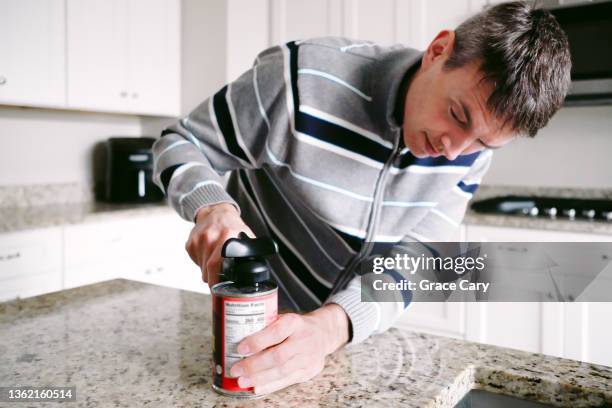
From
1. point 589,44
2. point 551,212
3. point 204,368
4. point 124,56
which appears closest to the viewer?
point 204,368

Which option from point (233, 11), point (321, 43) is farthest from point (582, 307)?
point (233, 11)

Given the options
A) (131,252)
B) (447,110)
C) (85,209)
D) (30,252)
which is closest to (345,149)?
(447,110)

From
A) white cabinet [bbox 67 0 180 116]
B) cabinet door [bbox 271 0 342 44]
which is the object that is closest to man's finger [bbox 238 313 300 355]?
white cabinet [bbox 67 0 180 116]

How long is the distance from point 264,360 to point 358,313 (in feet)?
0.73

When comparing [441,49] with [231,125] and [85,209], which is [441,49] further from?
[85,209]

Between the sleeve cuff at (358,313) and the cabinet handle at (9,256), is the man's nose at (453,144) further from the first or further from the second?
the cabinet handle at (9,256)

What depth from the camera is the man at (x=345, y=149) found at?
76 cm

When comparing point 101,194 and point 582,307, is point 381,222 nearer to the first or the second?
point 582,307

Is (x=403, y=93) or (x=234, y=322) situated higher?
(x=403, y=93)

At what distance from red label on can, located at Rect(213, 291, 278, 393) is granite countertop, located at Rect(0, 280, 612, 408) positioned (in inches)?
1.8

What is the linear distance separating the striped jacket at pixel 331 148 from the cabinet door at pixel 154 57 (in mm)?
1903

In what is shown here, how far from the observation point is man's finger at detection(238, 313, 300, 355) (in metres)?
0.58

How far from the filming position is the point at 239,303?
22.6 inches

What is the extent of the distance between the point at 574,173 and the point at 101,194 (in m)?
2.50
